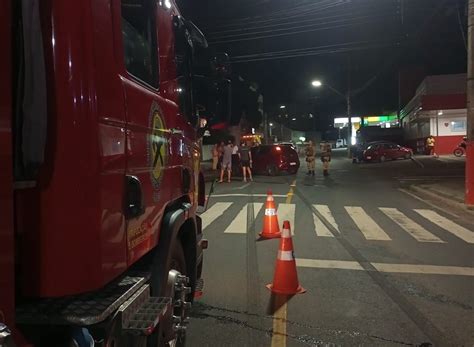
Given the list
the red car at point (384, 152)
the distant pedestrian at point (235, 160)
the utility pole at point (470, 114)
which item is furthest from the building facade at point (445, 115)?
the utility pole at point (470, 114)

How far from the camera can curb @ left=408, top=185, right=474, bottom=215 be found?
44.2 ft

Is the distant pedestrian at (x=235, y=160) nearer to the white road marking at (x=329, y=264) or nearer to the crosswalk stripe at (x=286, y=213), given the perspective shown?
the crosswalk stripe at (x=286, y=213)

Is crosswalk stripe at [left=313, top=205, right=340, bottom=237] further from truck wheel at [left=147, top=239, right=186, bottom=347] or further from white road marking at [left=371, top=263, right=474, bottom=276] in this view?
truck wheel at [left=147, top=239, right=186, bottom=347]

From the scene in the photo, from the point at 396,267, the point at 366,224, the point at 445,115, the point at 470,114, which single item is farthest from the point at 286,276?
the point at 445,115

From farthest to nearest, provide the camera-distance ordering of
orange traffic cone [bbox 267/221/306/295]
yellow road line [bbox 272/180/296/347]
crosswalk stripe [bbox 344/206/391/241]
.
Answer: crosswalk stripe [bbox 344/206/391/241] → orange traffic cone [bbox 267/221/306/295] → yellow road line [bbox 272/180/296/347]

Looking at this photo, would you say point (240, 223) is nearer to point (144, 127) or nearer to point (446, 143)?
point (144, 127)

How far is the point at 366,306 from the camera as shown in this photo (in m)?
5.77

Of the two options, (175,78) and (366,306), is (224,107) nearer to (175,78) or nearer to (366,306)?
(175,78)

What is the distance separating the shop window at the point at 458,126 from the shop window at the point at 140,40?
130 feet

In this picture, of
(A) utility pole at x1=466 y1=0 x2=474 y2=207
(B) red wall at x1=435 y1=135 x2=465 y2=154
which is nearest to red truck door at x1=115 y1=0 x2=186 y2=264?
(A) utility pole at x1=466 y1=0 x2=474 y2=207

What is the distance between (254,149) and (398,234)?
16.6m

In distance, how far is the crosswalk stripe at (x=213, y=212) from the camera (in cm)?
1179

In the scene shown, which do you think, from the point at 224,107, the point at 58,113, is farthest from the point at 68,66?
the point at 224,107

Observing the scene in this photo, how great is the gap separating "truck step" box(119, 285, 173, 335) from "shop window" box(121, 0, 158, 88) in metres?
1.28
